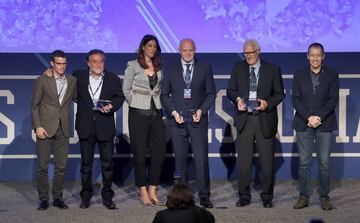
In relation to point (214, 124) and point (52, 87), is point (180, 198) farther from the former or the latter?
point (214, 124)

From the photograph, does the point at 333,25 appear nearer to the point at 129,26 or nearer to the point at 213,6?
the point at 213,6

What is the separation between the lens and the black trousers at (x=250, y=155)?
31.2ft

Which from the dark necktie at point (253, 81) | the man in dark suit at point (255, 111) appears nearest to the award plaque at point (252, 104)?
the man in dark suit at point (255, 111)

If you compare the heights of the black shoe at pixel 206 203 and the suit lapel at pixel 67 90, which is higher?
the suit lapel at pixel 67 90

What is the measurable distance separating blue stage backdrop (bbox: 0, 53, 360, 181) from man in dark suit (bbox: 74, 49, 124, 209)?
1474 millimetres

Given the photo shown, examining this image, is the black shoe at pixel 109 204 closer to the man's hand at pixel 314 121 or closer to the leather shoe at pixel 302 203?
the leather shoe at pixel 302 203

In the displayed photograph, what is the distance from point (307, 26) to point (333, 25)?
32cm

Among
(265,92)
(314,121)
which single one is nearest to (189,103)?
(265,92)

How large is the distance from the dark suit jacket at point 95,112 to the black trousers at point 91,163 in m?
0.06

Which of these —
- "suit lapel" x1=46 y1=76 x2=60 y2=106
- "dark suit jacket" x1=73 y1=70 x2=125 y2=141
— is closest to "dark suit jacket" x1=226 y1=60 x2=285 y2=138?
"dark suit jacket" x1=73 y1=70 x2=125 y2=141

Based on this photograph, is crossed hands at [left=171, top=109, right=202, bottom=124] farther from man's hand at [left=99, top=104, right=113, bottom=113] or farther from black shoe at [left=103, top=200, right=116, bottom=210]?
black shoe at [left=103, top=200, right=116, bottom=210]

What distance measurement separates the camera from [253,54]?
9453mm

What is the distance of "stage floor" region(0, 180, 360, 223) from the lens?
8.86 meters

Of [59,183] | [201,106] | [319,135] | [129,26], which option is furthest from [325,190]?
[129,26]
